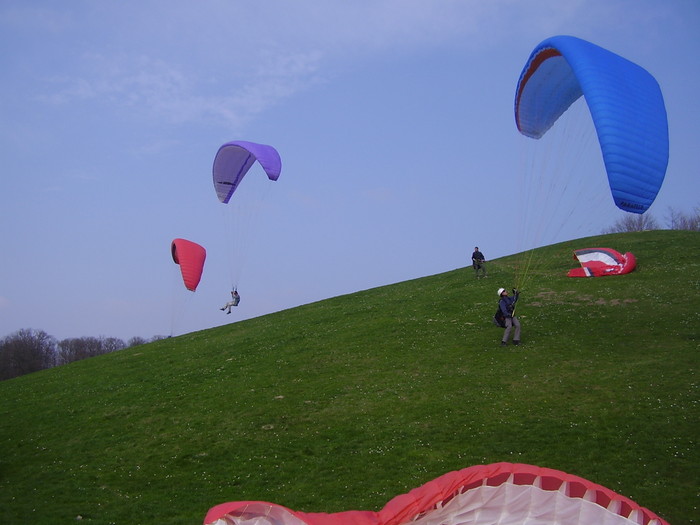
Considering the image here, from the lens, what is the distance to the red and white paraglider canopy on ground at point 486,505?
689 centimetres

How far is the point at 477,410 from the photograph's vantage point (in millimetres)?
17109

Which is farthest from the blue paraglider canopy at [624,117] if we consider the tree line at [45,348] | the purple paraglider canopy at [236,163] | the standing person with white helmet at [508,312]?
the tree line at [45,348]

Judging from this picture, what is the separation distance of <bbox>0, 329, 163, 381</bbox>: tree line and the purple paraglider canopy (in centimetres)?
5269

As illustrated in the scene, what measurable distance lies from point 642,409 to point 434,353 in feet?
28.3

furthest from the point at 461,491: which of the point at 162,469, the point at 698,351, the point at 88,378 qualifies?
the point at 88,378

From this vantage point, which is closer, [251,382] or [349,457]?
[349,457]

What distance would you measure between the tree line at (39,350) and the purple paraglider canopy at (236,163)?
52.7 metres

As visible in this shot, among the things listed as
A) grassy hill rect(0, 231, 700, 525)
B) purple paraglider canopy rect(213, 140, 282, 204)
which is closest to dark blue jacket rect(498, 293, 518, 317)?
grassy hill rect(0, 231, 700, 525)

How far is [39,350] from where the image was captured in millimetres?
95188

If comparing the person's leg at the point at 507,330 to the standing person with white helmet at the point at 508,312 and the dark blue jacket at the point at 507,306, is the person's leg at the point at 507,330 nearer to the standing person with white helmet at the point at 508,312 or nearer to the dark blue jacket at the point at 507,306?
the standing person with white helmet at the point at 508,312

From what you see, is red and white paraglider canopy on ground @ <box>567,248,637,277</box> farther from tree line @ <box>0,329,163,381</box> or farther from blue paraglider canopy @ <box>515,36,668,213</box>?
tree line @ <box>0,329,163,381</box>

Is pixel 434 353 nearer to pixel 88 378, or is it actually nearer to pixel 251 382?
pixel 251 382

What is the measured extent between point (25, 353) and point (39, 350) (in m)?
5.36

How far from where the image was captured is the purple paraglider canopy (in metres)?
27.0
